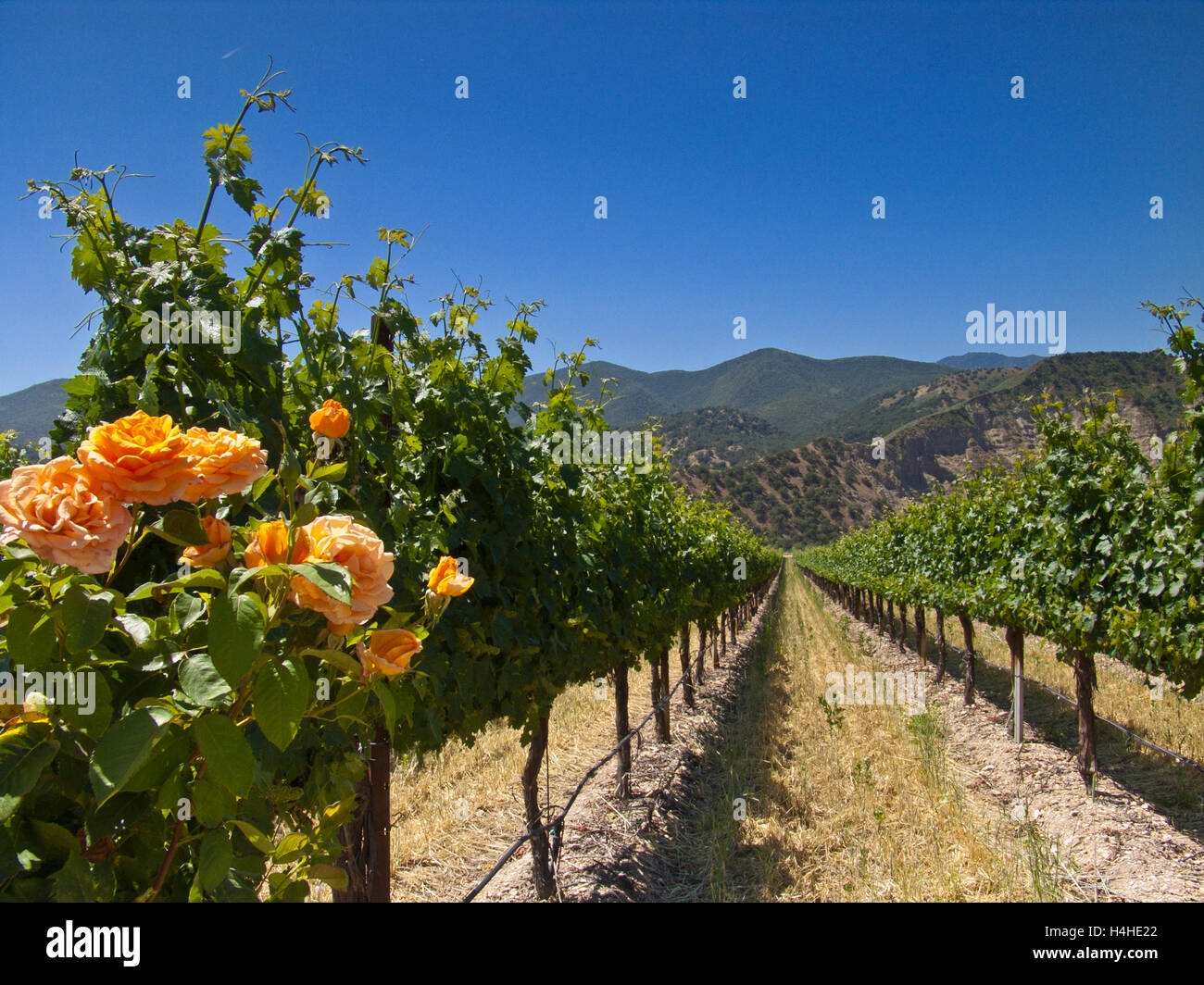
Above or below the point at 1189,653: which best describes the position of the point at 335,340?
above

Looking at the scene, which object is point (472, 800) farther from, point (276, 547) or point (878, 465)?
point (878, 465)

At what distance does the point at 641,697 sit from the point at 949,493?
23.7 feet

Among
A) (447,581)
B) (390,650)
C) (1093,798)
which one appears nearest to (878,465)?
(1093,798)

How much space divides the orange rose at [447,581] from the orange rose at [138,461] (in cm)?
35

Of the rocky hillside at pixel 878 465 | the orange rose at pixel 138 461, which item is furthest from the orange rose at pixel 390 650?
the rocky hillside at pixel 878 465

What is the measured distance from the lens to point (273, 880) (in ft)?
3.71

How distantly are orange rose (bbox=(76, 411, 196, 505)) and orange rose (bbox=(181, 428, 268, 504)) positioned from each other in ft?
0.06

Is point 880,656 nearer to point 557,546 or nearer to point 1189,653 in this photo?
point 1189,653

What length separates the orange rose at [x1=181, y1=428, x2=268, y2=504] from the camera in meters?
0.79

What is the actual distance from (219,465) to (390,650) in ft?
1.05

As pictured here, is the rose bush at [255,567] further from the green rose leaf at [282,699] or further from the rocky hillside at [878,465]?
the rocky hillside at [878,465]

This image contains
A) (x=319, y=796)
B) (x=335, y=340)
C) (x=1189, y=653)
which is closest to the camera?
(x=319, y=796)

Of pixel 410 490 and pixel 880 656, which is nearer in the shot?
pixel 410 490
